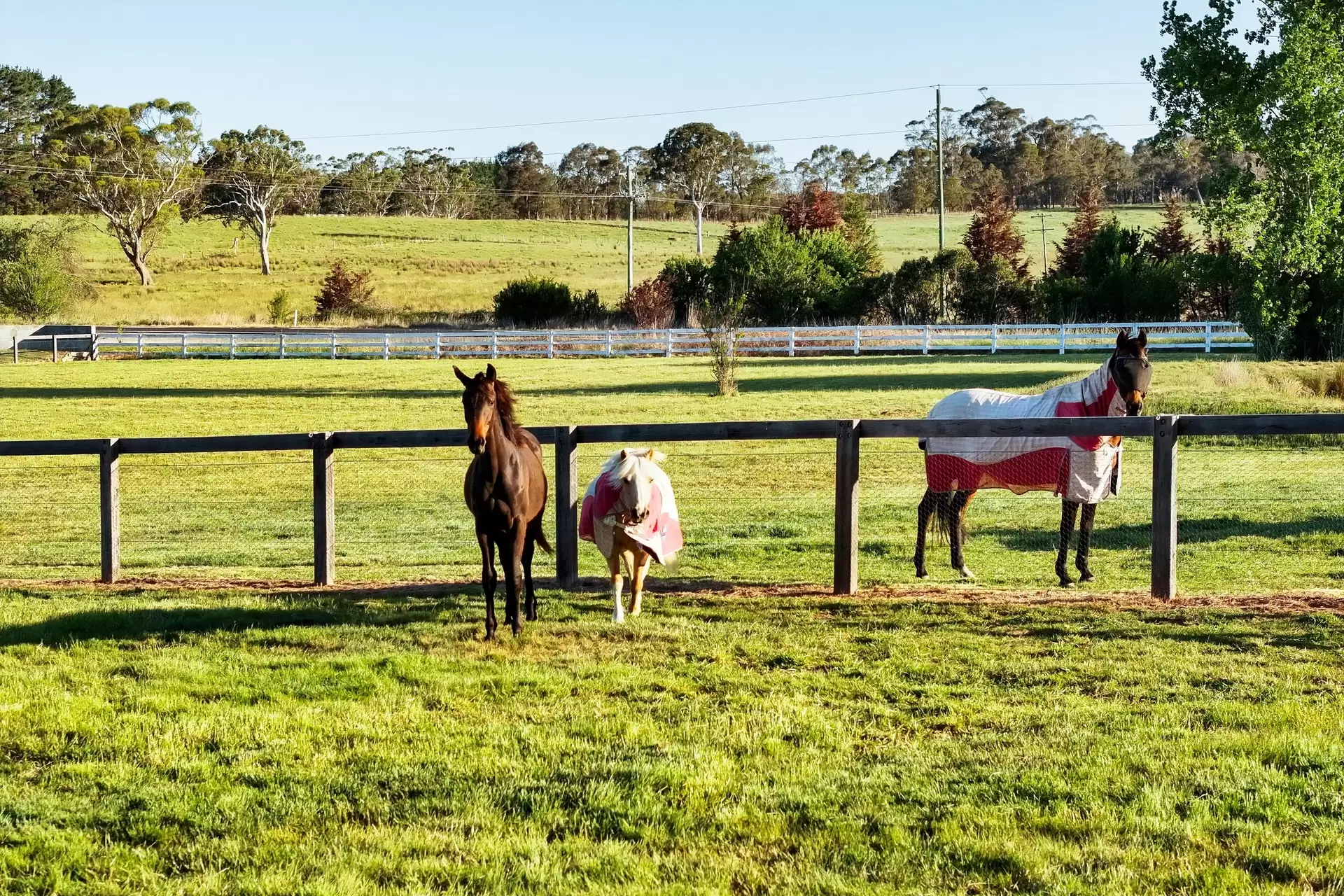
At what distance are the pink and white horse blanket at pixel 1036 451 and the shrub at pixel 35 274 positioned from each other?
59788mm

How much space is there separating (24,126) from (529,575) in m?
103

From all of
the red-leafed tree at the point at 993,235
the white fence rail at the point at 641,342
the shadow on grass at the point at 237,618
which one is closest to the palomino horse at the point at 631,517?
the shadow on grass at the point at 237,618

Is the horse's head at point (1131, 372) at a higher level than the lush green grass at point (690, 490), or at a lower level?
higher

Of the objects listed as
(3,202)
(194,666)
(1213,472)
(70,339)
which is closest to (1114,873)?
(194,666)

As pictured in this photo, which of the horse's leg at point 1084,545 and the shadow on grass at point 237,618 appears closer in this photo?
the shadow on grass at point 237,618

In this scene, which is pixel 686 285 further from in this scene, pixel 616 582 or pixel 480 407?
pixel 480 407

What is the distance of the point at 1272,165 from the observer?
3002cm

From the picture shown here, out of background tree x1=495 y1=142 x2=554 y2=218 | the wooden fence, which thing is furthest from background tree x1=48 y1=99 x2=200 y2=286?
the wooden fence

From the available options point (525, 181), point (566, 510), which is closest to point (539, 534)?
point (566, 510)

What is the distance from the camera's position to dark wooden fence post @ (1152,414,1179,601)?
9.13 meters

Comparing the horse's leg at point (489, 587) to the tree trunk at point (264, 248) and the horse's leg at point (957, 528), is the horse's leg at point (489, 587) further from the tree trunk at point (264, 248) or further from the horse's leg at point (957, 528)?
the tree trunk at point (264, 248)

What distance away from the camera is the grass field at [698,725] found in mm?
4551

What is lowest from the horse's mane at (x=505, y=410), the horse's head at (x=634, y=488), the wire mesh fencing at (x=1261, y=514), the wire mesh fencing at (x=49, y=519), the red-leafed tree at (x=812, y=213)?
the wire mesh fencing at (x=49, y=519)

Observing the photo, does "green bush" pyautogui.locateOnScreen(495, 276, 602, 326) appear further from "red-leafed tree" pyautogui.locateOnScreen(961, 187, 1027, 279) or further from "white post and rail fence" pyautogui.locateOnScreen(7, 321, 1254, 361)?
"red-leafed tree" pyautogui.locateOnScreen(961, 187, 1027, 279)
